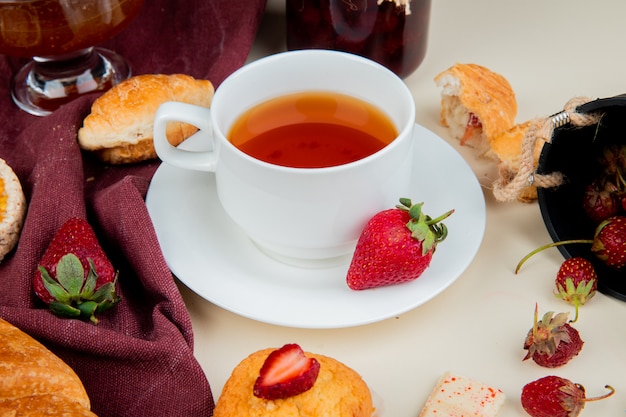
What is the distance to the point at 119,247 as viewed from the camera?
1.58 metres

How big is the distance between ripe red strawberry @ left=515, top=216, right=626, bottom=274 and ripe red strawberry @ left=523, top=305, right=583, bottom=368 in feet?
0.61

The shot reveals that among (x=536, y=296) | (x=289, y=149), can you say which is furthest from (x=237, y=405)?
→ (x=536, y=296)

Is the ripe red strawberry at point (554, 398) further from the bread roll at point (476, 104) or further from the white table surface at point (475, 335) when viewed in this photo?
the bread roll at point (476, 104)

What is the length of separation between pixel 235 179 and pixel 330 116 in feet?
0.96

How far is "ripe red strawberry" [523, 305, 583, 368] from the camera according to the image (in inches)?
56.3

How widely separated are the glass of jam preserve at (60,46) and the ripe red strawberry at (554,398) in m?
1.16

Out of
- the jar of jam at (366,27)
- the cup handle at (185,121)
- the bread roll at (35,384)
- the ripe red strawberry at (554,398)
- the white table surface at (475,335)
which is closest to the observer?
the bread roll at (35,384)

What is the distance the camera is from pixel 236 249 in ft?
5.18

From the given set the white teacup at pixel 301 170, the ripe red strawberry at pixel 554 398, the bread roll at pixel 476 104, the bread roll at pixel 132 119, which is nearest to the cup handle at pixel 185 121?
the white teacup at pixel 301 170

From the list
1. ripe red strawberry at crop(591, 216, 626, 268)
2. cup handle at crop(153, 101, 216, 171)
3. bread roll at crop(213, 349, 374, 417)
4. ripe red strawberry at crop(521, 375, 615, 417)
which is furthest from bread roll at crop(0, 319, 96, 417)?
ripe red strawberry at crop(591, 216, 626, 268)

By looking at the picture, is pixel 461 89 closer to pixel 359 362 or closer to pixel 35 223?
pixel 359 362

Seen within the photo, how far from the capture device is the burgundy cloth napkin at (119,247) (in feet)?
4.48

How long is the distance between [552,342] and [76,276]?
792 mm

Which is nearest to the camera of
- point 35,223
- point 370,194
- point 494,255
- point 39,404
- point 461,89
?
point 39,404
